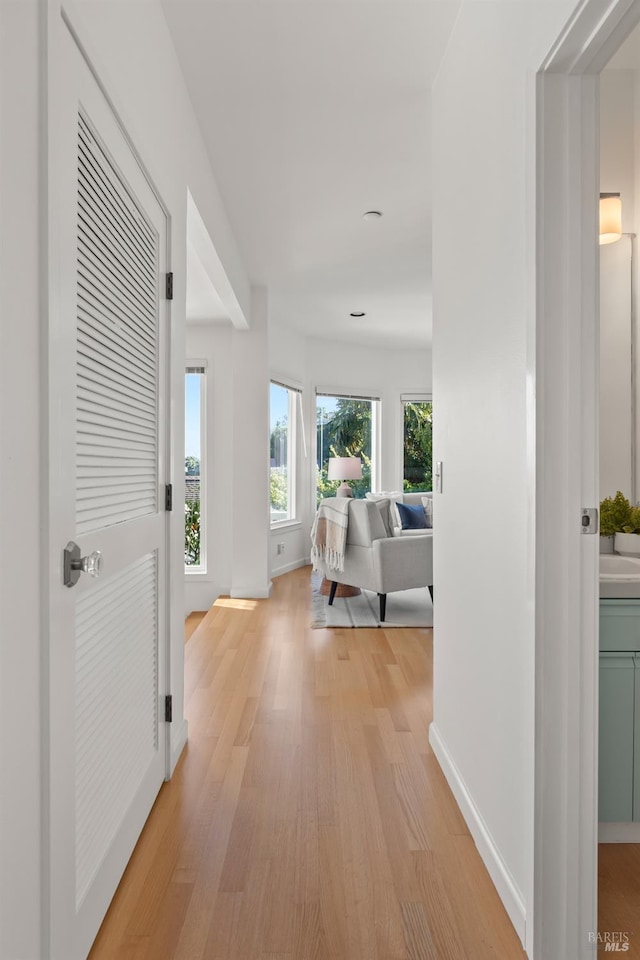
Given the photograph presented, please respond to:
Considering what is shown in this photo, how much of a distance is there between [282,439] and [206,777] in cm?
485

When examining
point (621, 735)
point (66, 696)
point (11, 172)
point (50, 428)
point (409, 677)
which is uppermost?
point (11, 172)

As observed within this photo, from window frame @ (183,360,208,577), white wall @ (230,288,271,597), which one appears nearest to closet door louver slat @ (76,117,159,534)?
white wall @ (230,288,271,597)

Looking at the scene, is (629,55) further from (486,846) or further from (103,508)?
(486,846)

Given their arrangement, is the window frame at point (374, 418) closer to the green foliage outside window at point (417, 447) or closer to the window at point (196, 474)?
the green foliage outside window at point (417, 447)

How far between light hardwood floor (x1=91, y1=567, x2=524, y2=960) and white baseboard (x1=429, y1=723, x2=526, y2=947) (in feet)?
0.09

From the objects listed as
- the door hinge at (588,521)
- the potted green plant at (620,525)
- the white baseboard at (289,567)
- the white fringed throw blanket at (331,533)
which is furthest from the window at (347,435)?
the door hinge at (588,521)

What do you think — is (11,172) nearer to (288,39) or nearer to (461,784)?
(288,39)

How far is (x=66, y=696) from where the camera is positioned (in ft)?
3.89

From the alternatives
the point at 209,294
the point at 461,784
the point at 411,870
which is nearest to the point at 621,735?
the point at 461,784

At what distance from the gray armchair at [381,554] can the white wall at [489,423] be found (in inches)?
80.6

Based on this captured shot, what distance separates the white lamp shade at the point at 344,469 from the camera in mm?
7012

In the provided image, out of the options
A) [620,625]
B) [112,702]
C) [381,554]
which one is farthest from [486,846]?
[381,554]

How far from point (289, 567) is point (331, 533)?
1988 mm

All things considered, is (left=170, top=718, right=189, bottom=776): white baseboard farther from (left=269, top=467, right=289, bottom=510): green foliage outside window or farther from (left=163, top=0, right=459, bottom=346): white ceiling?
(left=269, top=467, right=289, bottom=510): green foliage outside window
